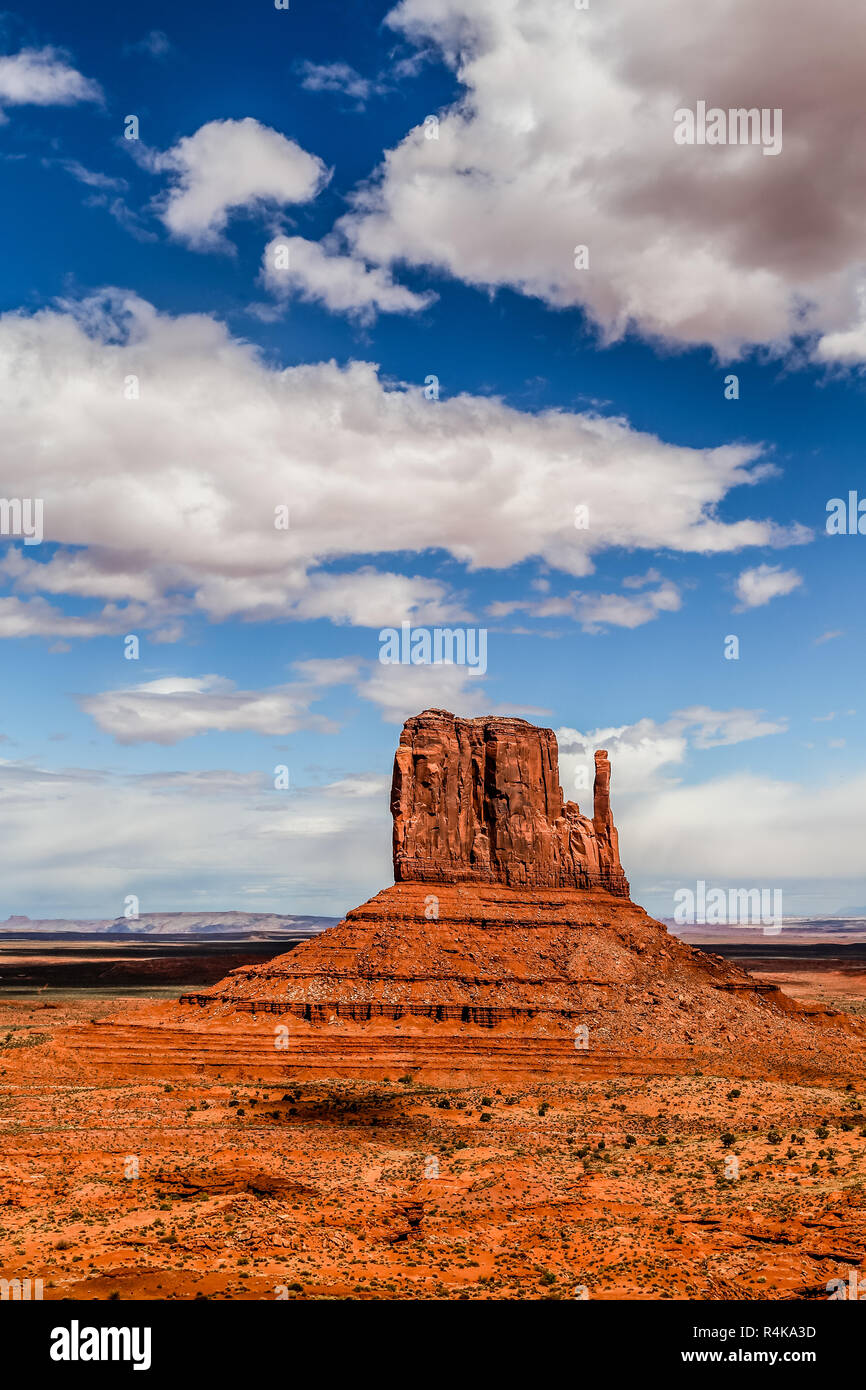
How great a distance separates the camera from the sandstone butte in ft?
238

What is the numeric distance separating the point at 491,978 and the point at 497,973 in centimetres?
141

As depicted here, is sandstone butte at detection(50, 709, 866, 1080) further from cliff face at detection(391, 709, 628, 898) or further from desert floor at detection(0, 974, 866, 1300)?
desert floor at detection(0, 974, 866, 1300)

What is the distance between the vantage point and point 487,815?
9406 centimetres

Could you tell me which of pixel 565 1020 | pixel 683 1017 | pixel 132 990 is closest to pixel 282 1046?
pixel 565 1020

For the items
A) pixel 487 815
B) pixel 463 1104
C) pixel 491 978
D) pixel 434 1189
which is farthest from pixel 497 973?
pixel 434 1189

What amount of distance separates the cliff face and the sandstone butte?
0.16 meters

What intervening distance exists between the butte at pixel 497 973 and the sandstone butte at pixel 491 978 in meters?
0.15

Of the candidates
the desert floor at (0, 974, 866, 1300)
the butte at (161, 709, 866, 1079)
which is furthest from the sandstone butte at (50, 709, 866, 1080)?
the desert floor at (0, 974, 866, 1300)

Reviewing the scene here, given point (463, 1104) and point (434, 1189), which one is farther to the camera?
point (463, 1104)

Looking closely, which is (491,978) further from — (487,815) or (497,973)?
(487,815)

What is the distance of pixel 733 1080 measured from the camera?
6588 centimetres
